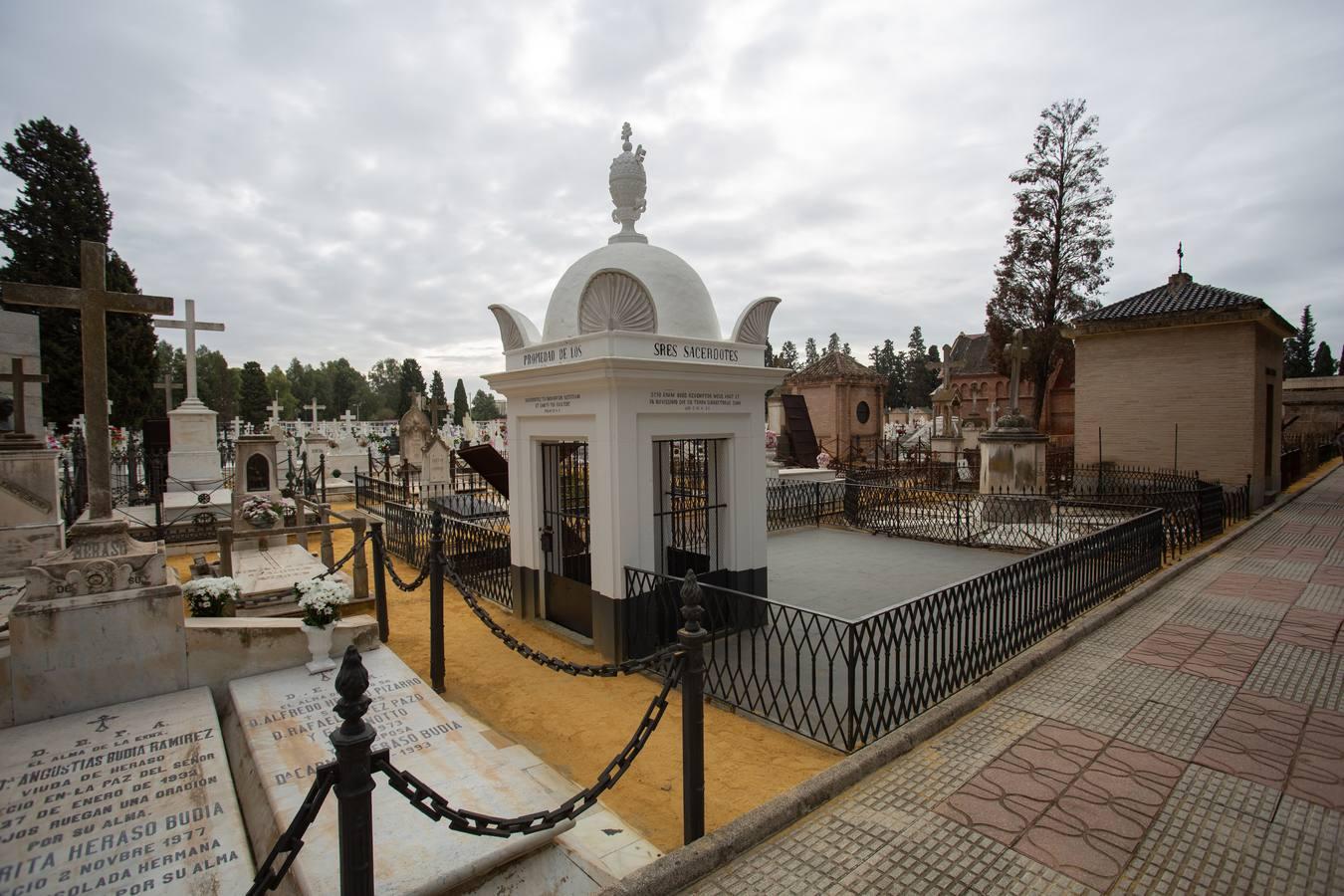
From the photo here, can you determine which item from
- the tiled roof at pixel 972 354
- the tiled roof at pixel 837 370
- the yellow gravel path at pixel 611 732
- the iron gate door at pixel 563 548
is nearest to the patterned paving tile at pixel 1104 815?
the yellow gravel path at pixel 611 732

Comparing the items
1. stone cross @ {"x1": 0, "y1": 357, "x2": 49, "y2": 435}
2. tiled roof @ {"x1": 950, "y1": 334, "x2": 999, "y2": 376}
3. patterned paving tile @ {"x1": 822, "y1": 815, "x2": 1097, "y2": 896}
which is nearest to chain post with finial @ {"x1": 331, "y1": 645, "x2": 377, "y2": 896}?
patterned paving tile @ {"x1": 822, "y1": 815, "x2": 1097, "y2": 896}

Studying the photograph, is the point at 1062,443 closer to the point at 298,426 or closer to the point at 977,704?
the point at 977,704

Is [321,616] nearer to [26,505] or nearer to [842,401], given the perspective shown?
[26,505]

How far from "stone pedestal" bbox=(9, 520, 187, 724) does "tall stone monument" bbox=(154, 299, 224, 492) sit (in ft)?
39.6

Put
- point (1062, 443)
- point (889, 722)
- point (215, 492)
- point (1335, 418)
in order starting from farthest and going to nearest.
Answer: point (1335, 418) < point (1062, 443) < point (215, 492) < point (889, 722)

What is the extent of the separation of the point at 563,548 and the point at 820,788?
488cm

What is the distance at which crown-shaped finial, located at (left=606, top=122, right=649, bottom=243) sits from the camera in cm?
773

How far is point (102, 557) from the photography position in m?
5.16

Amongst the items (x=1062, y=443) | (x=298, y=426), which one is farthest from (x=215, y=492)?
(x=1062, y=443)

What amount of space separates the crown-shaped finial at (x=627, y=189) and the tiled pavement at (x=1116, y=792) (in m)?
6.12

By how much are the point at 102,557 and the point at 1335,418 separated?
2170 inches

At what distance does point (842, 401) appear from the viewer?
3133 centimetres

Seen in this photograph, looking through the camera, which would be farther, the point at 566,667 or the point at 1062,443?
the point at 1062,443

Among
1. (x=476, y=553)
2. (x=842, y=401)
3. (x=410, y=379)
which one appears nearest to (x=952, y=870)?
(x=476, y=553)
